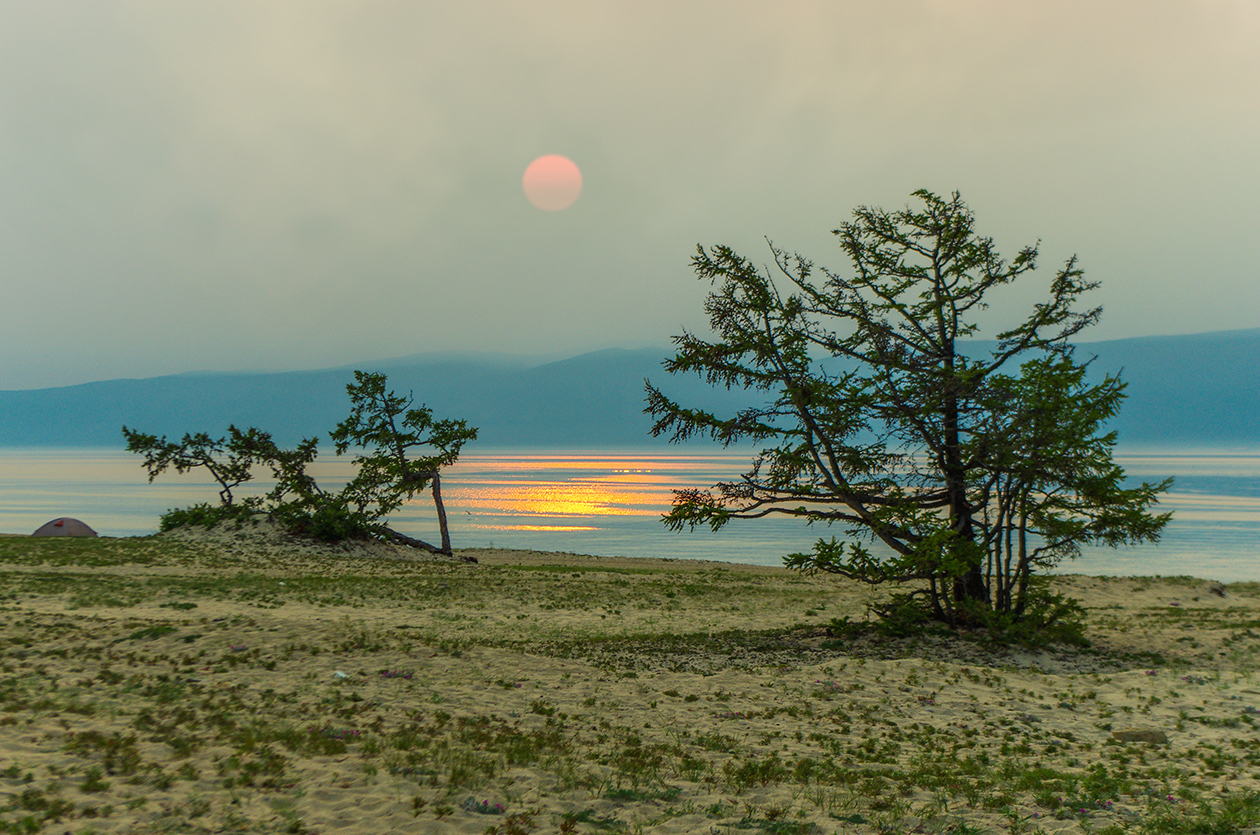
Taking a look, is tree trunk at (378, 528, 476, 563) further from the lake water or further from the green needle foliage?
the lake water

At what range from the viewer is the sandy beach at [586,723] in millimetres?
7648

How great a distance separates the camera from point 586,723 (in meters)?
11.0

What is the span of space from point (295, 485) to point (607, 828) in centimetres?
3872

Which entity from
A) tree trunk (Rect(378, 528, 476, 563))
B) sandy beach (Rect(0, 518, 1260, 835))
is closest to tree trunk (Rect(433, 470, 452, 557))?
tree trunk (Rect(378, 528, 476, 563))

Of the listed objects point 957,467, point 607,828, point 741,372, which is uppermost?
point 741,372

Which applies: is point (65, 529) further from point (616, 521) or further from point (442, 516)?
point (616, 521)

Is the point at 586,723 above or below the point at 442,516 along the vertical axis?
below

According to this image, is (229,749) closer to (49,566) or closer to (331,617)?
(331,617)

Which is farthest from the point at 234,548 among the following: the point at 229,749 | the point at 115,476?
the point at 115,476

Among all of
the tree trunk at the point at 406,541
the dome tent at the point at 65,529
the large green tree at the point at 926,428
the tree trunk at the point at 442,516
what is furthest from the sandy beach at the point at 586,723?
the dome tent at the point at 65,529

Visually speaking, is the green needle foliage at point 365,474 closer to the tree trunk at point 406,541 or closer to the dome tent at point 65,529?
the tree trunk at point 406,541

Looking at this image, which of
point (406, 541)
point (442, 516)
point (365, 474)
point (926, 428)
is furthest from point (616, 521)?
point (926, 428)

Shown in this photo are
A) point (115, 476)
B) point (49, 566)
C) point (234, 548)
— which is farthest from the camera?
point (115, 476)

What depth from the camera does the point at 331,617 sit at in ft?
63.2
